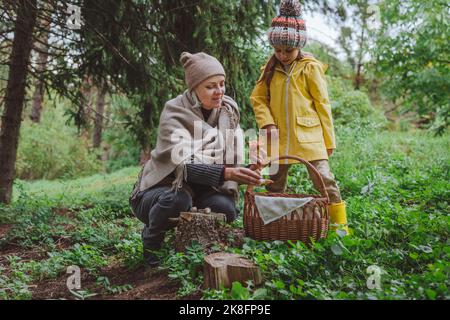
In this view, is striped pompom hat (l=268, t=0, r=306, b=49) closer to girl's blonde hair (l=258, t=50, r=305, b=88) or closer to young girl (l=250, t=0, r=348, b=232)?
young girl (l=250, t=0, r=348, b=232)

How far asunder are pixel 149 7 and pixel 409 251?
4085 millimetres

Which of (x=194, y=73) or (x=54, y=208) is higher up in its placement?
(x=194, y=73)

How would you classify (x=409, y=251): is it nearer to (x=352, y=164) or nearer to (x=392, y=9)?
(x=352, y=164)

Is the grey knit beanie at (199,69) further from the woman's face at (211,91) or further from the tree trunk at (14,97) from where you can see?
the tree trunk at (14,97)

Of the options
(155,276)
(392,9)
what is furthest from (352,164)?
(155,276)

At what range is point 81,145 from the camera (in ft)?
59.0

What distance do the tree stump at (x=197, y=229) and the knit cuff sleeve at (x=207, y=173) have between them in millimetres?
212

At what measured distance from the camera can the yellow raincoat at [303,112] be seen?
419 cm

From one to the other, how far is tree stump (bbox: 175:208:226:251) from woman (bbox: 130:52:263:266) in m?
0.15

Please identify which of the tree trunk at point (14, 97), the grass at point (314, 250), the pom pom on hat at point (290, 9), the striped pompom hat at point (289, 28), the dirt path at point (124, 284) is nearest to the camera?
the grass at point (314, 250)

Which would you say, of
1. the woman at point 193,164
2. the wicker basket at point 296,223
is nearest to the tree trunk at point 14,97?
the woman at point 193,164

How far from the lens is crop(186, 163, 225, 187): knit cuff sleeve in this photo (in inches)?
138

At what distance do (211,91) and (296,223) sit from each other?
1.13 m

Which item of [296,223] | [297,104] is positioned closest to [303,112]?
[297,104]
